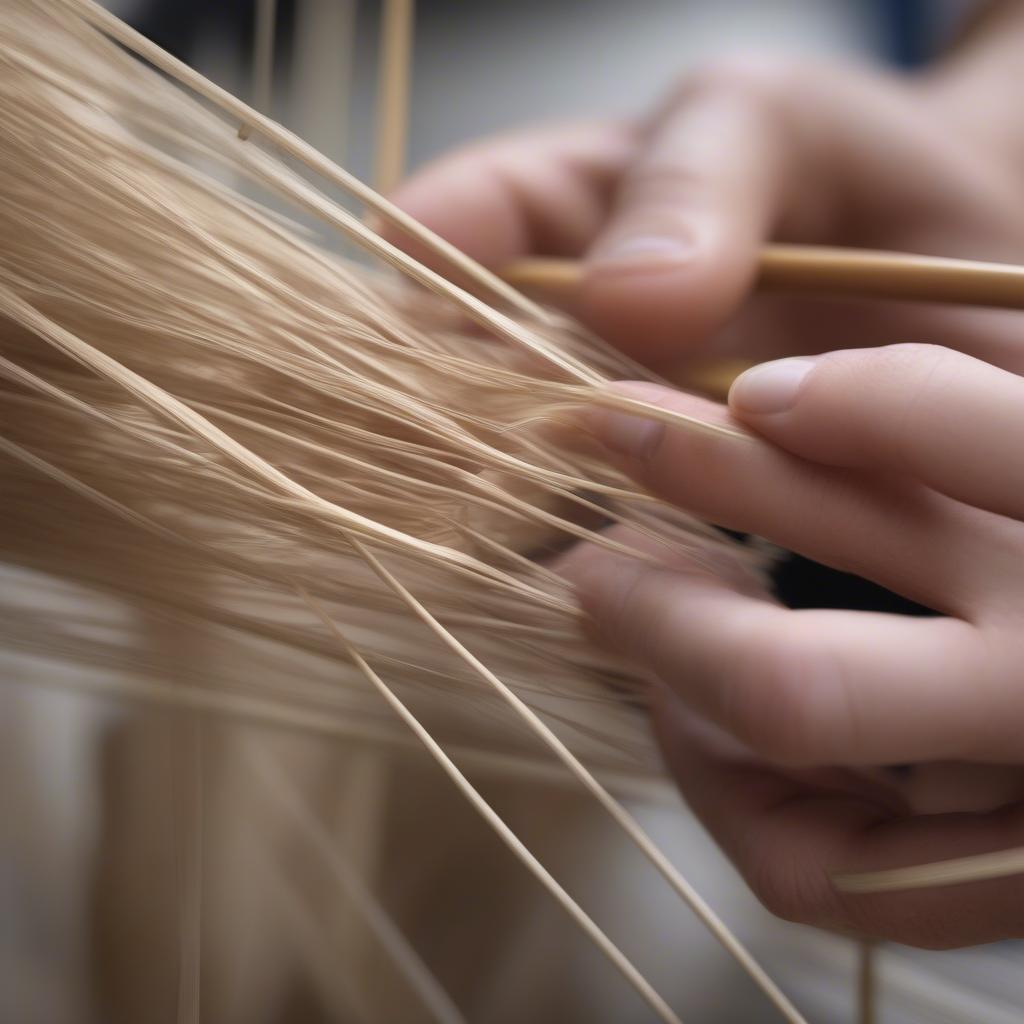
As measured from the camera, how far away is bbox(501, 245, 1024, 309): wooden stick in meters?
0.22

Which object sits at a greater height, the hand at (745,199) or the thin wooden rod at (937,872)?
the hand at (745,199)

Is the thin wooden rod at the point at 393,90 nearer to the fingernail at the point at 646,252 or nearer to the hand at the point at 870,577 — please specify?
the fingernail at the point at 646,252

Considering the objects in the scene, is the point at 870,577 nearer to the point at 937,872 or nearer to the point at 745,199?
the point at 937,872

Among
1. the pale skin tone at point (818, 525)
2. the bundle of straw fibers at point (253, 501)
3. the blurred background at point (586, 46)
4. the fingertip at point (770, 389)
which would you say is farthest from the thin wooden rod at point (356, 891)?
the blurred background at point (586, 46)

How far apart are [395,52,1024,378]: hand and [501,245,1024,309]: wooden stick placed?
0.04 meters

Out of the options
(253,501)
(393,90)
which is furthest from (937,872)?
(393,90)

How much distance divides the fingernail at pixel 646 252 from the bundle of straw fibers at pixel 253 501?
0.04 m

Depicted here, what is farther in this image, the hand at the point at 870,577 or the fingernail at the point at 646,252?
the fingernail at the point at 646,252

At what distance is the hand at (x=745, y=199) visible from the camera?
0.34 meters

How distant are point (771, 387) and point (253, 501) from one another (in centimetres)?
12

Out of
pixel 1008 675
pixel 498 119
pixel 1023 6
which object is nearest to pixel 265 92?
pixel 1008 675

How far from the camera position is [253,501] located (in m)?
0.22

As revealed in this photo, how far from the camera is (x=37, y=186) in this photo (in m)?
0.22

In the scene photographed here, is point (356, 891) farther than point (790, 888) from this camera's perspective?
Yes
